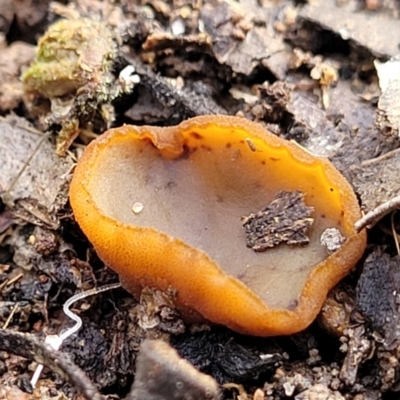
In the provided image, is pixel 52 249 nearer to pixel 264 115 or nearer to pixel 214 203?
pixel 214 203

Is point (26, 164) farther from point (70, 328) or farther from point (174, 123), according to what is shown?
point (70, 328)

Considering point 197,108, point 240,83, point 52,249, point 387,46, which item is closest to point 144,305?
point 52,249

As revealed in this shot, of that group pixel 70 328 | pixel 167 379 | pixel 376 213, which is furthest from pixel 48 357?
pixel 376 213

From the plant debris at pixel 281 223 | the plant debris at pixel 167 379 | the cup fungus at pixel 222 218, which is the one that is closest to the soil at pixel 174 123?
the plant debris at pixel 167 379

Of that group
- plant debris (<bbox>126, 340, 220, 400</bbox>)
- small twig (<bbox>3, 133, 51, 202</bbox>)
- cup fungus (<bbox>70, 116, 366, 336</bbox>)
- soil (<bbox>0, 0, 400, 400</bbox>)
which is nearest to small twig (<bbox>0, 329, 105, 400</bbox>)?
soil (<bbox>0, 0, 400, 400</bbox>)

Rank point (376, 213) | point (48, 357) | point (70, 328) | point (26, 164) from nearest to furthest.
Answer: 1. point (48, 357)
2. point (376, 213)
3. point (70, 328)
4. point (26, 164)

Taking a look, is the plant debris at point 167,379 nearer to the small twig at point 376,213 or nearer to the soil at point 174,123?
the soil at point 174,123

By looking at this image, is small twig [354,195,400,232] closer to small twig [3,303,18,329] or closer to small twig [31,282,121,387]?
small twig [31,282,121,387]
